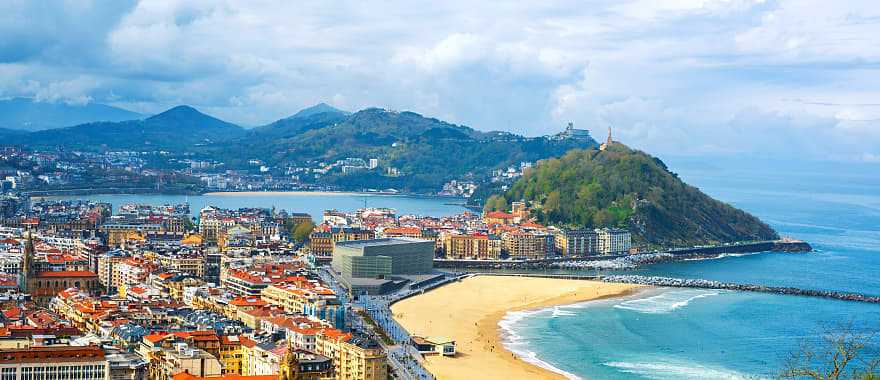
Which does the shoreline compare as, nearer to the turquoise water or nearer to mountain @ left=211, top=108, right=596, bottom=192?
the turquoise water

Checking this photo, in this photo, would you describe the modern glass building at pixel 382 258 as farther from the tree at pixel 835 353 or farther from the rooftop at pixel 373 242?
the tree at pixel 835 353

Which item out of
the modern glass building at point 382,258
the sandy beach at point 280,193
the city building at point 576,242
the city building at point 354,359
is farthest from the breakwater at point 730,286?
the sandy beach at point 280,193

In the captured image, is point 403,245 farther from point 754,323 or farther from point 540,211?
point 540,211

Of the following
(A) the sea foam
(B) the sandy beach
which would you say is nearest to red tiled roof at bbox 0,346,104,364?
(A) the sea foam

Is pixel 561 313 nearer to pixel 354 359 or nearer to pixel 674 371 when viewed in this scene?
pixel 674 371

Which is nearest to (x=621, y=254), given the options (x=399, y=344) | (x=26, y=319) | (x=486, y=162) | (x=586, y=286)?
(x=586, y=286)

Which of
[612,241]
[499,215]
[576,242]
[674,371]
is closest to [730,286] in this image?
[576,242]

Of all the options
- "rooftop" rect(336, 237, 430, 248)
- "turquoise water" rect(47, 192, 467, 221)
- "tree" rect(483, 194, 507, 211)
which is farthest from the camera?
"turquoise water" rect(47, 192, 467, 221)
